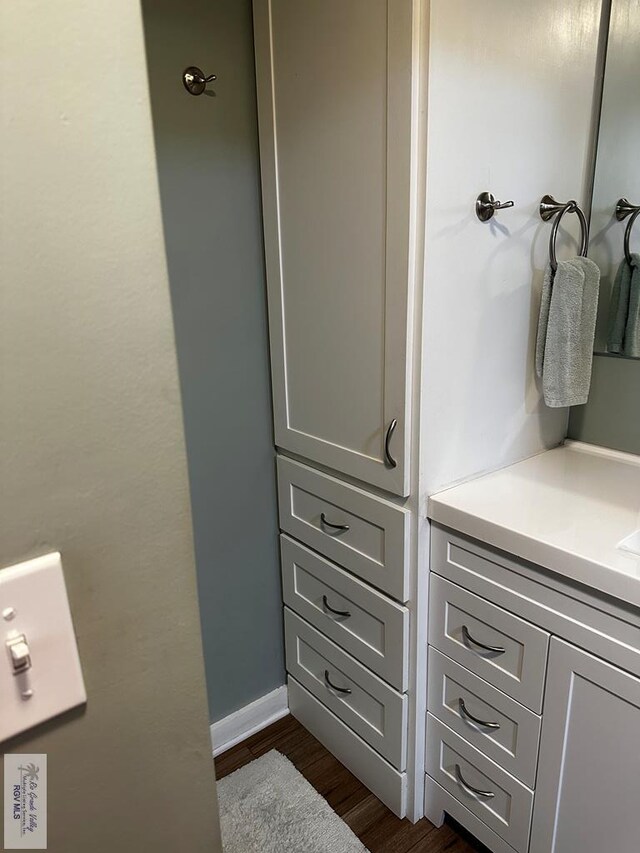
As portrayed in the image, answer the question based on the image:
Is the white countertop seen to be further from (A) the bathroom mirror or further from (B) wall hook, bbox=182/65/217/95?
(B) wall hook, bbox=182/65/217/95

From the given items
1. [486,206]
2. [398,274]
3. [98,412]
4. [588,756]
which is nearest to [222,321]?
[398,274]

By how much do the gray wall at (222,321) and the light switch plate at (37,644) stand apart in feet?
3.44

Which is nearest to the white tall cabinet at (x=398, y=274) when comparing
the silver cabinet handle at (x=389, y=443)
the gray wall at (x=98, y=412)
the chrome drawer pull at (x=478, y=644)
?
the silver cabinet handle at (x=389, y=443)

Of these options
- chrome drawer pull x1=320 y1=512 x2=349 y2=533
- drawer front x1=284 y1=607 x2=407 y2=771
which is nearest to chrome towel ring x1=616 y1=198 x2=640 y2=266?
chrome drawer pull x1=320 y1=512 x2=349 y2=533

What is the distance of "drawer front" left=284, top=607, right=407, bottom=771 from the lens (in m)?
1.43

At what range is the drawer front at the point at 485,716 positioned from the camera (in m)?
1.17

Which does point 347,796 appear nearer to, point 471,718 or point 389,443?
point 471,718

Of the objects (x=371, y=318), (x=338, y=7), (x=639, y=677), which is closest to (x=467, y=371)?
(x=371, y=318)

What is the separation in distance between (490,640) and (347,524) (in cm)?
42

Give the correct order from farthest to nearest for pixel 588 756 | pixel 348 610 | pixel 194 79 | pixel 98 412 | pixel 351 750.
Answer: pixel 351 750, pixel 348 610, pixel 194 79, pixel 588 756, pixel 98 412

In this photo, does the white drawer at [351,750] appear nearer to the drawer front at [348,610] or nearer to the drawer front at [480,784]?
the drawer front at [480,784]

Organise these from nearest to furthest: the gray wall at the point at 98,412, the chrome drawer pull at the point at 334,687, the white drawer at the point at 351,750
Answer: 1. the gray wall at the point at 98,412
2. the white drawer at the point at 351,750
3. the chrome drawer pull at the point at 334,687

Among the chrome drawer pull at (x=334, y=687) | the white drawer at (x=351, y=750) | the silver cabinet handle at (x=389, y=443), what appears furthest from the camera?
the chrome drawer pull at (x=334, y=687)

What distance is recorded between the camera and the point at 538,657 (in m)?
1.10
